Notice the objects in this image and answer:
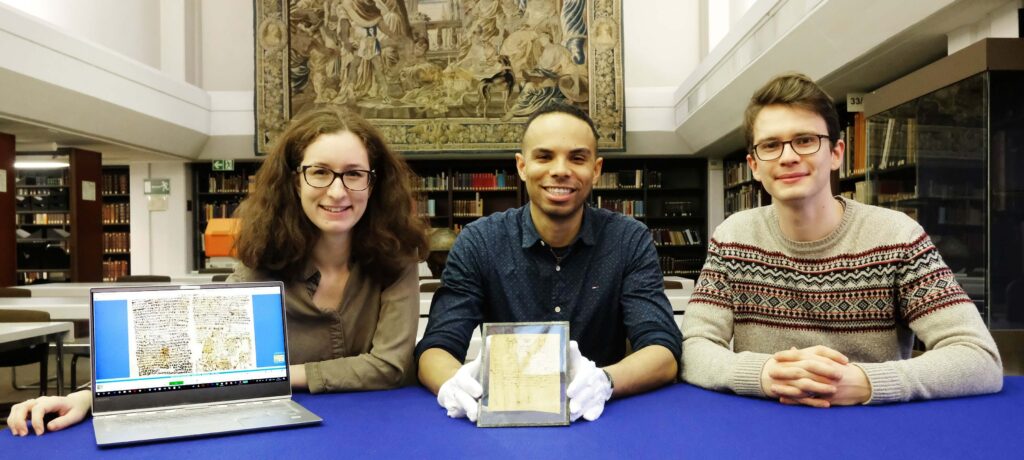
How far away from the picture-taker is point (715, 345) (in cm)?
165

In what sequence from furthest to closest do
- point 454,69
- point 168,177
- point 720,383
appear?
point 168,177 → point 454,69 → point 720,383


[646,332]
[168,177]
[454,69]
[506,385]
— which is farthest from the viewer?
[168,177]

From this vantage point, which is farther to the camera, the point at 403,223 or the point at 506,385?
the point at 403,223

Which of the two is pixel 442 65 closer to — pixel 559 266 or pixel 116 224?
pixel 116 224

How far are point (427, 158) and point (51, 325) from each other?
617 cm

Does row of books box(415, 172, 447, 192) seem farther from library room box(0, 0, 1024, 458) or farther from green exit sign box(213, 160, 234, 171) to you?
library room box(0, 0, 1024, 458)

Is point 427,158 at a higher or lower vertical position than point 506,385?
higher

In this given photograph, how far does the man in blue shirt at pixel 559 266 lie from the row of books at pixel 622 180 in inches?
306

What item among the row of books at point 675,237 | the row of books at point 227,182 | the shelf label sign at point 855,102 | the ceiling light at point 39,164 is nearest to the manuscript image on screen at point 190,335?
the shelf label sign at point 855,102

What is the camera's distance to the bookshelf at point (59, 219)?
856 cm

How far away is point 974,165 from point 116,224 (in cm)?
1093

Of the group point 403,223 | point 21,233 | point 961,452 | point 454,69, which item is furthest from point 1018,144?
point 21,233

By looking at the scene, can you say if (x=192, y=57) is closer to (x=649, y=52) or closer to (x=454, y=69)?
(x=454, y=69)

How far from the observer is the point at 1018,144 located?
316cm
